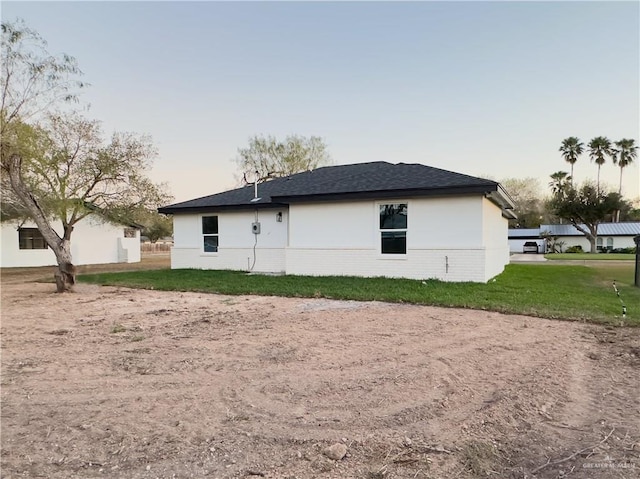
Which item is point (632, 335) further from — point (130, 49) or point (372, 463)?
point (130, 49)

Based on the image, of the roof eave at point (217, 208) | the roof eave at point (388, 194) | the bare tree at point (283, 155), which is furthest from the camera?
the bare tree at point (283, 155)

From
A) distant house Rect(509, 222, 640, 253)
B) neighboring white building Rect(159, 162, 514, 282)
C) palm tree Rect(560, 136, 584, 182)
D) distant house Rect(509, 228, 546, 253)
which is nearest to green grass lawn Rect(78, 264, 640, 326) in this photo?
neighboring white building Rect(159, 162, 514, 282)

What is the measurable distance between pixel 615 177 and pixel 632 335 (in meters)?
62.1

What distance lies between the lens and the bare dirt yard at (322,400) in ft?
8.50

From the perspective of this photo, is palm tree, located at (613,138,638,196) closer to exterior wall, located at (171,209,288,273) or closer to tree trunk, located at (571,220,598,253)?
tree trunk, located at (571,220,598,253)

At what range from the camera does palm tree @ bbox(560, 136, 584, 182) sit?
50938 millimetres

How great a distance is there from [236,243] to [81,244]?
14.3m

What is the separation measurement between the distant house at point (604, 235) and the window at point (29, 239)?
49.3m

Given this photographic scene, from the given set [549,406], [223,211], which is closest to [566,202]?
[223,211]

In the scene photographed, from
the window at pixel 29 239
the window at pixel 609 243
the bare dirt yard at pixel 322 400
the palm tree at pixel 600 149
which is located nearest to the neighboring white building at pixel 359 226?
the bare dirt yard at pixel 322 400

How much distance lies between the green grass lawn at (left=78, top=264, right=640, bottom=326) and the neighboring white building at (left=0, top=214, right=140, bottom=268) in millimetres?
11494

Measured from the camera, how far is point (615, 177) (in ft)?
180

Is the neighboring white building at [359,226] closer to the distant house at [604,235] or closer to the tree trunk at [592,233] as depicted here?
the tree trunk at [592,233]

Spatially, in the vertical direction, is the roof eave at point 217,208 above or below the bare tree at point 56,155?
below
